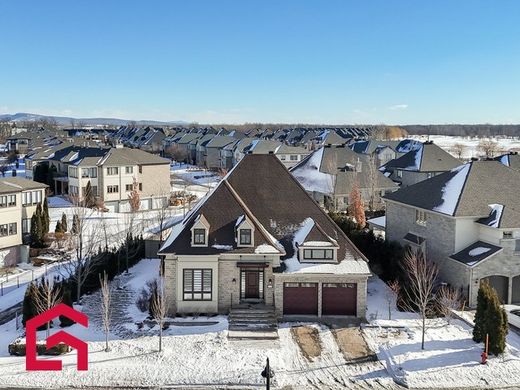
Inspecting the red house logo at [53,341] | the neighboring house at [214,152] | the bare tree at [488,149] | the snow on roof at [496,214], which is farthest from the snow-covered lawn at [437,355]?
the neighboring house at [214,152]

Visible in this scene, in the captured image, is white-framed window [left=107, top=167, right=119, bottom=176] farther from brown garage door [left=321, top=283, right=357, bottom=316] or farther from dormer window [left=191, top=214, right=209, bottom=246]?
brown garage door [left=321, top=283, right=357, bottom=316]

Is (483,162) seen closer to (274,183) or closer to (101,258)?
(274,183)

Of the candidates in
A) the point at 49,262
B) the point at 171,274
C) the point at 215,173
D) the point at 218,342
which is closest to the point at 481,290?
the point at 218,342

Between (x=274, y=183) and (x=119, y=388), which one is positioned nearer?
(x=119, y=388)

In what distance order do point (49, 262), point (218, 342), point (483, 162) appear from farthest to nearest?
point (49, 262) < point (483, 162) < point (218, 342)

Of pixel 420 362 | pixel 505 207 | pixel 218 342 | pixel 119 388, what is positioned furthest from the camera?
pixel 505 207

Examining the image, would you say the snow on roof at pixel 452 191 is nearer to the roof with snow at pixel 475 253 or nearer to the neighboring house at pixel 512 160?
the roof with snow at pixel 475 253

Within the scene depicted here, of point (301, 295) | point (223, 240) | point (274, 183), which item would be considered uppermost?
point (274, 183)

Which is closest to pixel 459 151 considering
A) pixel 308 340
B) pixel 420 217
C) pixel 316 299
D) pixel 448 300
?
pixel 420 217
